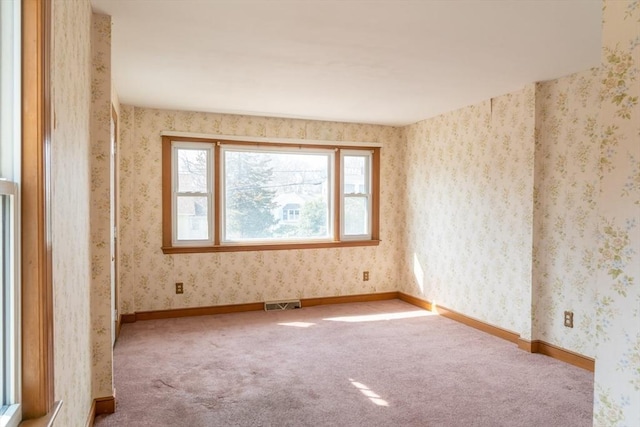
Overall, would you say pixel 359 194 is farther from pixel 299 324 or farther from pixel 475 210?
pixel 299 324

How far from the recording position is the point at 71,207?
6.11ft

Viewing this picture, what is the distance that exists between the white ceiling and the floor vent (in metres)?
2.44

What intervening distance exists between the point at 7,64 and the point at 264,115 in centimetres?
428

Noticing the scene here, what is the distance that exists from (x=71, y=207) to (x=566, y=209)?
12.0 ft

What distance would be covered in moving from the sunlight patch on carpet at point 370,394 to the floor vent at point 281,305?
2268 millimetres

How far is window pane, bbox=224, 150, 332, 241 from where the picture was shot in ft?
17.6

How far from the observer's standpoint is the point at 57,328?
1527mm

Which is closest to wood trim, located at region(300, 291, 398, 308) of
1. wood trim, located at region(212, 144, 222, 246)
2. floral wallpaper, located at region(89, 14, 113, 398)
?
wood trim, located at region(212, 144, 222, 246)

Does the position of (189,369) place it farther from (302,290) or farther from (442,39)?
(442,39)

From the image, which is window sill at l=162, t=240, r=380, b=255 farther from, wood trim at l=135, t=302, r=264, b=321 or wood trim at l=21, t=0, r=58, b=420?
wood trim at l=21, t=0, r=58, b=420

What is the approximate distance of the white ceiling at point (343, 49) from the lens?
244cm

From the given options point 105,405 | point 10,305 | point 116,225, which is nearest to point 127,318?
point 116,225

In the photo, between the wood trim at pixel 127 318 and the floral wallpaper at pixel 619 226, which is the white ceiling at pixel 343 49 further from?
the wood trim at pixel 127 318

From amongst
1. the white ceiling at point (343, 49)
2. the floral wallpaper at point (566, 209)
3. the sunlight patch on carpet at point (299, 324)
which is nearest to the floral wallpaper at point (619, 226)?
the white ceiling at point (343, 49)
